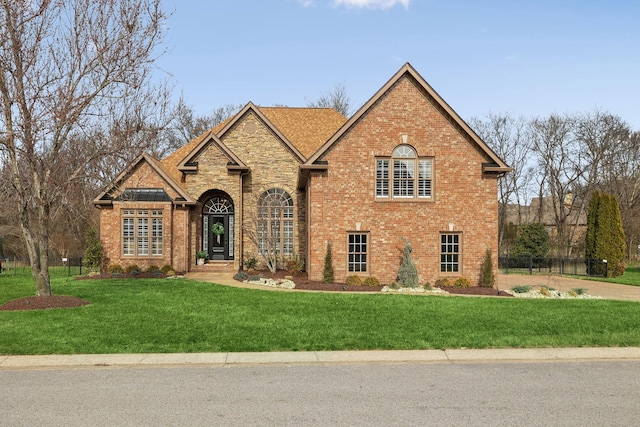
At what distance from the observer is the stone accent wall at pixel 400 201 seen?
70.2ft

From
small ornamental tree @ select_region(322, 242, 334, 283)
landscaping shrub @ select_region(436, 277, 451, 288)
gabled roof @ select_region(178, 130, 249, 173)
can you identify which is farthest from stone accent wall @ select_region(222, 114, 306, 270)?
landscaping shrub @ select_region(436, 277, 451, 288)

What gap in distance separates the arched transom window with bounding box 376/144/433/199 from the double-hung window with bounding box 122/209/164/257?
420 inches

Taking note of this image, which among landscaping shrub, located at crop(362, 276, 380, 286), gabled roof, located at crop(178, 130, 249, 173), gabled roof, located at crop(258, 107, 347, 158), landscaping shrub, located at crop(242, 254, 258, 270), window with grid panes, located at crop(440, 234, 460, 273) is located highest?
gabled roof, located at crop(258, 107, 347, 158)

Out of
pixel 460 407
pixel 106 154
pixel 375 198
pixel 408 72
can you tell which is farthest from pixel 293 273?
pixel 460 407

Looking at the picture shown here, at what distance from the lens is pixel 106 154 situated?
1509cm

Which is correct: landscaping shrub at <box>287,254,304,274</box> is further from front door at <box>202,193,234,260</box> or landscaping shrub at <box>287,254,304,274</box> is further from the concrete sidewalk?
the concrete sidewalk

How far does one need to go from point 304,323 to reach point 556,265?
27649 millimetres

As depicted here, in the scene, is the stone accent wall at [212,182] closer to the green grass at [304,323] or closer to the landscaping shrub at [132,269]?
the landscaping shrub at [132,269]

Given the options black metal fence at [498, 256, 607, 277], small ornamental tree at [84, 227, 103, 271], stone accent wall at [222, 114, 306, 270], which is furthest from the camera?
black metal fence at [498, 256, 607, 277]

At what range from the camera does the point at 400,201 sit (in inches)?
846

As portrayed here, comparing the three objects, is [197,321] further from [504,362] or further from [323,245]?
[323,245]

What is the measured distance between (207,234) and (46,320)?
15.4m

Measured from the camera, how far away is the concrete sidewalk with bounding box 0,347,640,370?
30.3 feet

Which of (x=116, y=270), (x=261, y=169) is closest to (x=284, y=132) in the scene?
(x=261, y=169)
